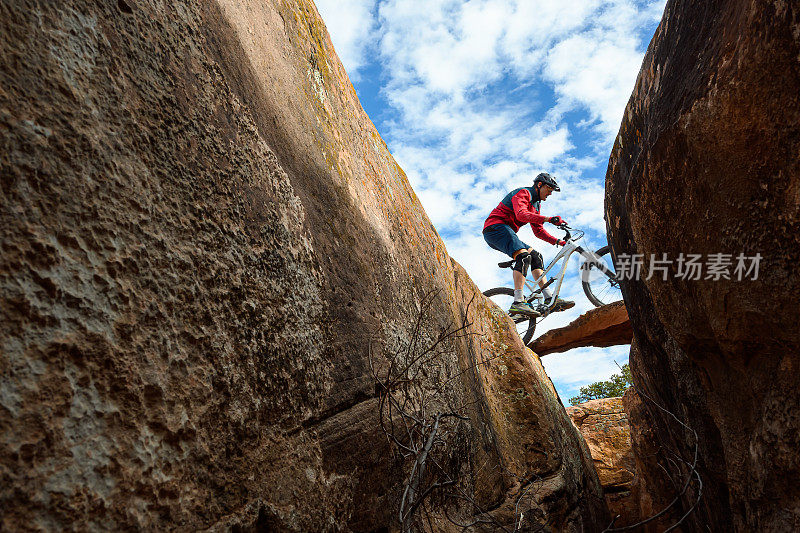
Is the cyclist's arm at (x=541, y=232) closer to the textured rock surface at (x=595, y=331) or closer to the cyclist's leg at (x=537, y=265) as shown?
the cyclist's leg at (x=537, y=265)

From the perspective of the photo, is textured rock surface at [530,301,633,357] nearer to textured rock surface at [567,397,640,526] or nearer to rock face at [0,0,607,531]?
textured rock surface at [567,397,640,526]

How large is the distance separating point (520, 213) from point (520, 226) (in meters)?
0.39

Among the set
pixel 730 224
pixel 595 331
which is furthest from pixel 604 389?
pixel 730 224

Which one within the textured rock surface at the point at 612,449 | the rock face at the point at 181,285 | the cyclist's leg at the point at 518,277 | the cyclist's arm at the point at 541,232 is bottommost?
the textured rock surface at the point at 612,449

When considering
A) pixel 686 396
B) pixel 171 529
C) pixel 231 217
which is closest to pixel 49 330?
pixel 171 529

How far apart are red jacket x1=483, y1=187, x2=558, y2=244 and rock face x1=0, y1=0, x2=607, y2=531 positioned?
240 inches

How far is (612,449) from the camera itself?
8.23 meters

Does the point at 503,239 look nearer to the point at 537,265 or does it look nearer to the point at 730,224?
the point at 537,265

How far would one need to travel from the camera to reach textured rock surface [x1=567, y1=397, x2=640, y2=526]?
6.96 metres

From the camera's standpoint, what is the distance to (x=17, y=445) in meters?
1.04

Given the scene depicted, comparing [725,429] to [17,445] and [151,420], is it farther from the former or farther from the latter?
[17,445]

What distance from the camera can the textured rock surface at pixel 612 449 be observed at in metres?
6.96

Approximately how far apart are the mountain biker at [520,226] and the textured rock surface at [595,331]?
0.55 meters

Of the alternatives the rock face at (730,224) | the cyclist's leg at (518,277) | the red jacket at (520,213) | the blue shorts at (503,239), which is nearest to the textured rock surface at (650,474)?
the rock face at (730,224)
